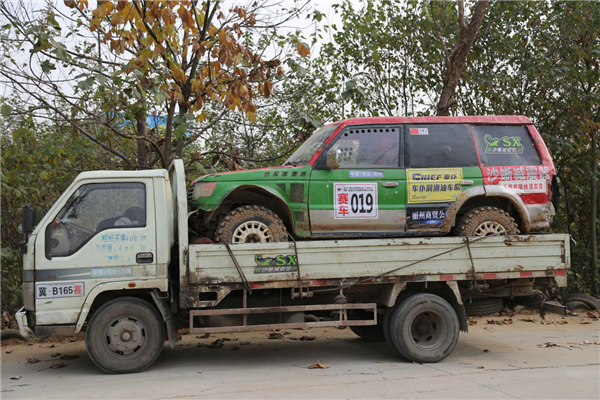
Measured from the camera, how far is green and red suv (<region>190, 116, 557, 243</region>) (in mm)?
6635

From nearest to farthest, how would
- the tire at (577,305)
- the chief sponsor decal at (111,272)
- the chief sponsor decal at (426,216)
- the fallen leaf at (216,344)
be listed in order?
1. the chief sponsor decal at (111,272)
2. the chief sponsor decal at (426,216)
3. the fallen leaf at (216,344)
4. the tire at (577,305)

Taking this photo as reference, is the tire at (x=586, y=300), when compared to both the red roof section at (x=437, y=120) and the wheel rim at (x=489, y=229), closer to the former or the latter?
the wheel rim at (x=489, y=229)

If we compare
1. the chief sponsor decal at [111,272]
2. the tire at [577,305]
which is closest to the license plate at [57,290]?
the chief sponsor decal at [111,272]

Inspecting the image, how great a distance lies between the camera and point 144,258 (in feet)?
20.4

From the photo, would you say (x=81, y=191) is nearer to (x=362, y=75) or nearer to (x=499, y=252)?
(x=499, y=252)

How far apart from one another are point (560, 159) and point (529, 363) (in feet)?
21.8

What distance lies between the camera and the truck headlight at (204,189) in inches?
257

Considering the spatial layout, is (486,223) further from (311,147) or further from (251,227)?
(251,227)

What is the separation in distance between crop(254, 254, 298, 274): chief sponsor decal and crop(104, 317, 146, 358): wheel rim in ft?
4.53

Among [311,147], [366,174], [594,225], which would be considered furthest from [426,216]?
[594,225]

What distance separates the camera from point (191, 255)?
616cm

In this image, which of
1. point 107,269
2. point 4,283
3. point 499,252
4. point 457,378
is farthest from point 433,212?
point 4,283

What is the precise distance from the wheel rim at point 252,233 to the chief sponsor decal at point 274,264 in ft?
1.04

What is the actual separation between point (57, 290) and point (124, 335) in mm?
818
